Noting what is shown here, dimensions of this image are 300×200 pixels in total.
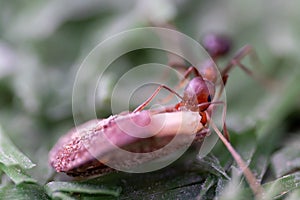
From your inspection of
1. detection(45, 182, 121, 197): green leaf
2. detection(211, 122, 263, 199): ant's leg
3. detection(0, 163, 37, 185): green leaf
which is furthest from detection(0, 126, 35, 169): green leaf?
detection(211, 122, 263, 199): ant's leg

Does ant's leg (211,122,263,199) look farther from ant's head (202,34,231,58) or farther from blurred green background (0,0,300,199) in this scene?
ant's head (202,34,231,58)

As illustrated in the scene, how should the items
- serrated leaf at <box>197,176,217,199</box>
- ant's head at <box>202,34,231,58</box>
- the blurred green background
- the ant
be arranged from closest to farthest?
1. serrated leaf at <box>197,176,217,199</box>
2. the ant
3. the blurred green background
4. ant's head at <box>202,34,231,58</box>

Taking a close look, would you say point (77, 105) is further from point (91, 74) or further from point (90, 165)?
point (90, 165)

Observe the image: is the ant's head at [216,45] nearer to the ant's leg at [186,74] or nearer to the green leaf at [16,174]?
the ant's leg at [186,74]

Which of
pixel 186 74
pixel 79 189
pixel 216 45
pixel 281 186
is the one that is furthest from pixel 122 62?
pixel 281 186

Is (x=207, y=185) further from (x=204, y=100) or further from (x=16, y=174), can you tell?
(x=16, y=174)

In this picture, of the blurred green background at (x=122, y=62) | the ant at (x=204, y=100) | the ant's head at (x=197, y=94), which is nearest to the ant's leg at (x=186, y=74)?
the ant at (x=204, y=100)
